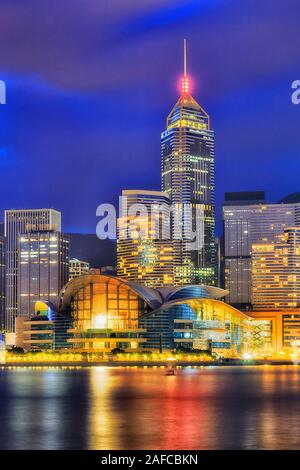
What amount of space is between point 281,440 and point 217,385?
56.4 meters

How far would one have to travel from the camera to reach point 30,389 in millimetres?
97375

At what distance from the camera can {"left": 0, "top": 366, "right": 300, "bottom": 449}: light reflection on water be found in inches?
1900

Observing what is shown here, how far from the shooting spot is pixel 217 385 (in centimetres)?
10462

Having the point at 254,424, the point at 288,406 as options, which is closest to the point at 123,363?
the point at 288,406

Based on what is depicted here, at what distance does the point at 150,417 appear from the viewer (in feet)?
201

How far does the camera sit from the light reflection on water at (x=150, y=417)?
48250mm

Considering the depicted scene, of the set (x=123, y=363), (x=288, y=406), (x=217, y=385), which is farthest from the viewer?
(x=123, y=363)

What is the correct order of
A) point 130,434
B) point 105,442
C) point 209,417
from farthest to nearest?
point 209,417
point 130,434
point 105,442

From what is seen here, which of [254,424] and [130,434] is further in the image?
[254,424]
